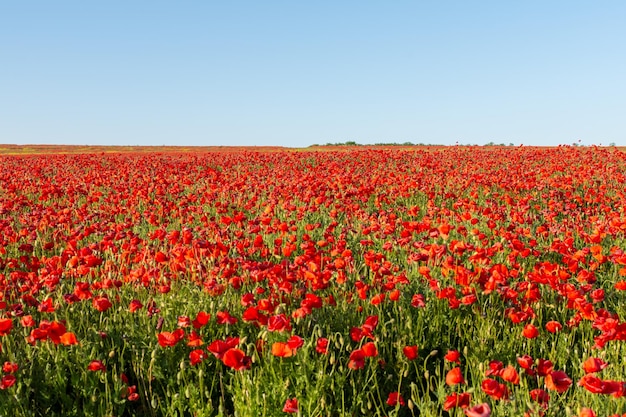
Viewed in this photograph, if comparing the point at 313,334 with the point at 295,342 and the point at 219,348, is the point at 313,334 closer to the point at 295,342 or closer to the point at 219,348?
the point at 295,342

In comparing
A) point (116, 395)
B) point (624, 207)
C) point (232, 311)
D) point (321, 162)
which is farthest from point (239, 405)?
point (321, 162)

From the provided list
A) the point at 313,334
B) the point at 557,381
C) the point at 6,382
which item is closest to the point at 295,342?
the point at 313,334

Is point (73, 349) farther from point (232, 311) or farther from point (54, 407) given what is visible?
point (232, 311)

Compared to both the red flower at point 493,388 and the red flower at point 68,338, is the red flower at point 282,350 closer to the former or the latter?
the red flower at point 493,388

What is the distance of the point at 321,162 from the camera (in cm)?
1727

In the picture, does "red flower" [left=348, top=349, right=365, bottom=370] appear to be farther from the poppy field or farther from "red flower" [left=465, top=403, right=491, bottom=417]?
"red flower" [left=465, top=403, right=491, bottom=417]

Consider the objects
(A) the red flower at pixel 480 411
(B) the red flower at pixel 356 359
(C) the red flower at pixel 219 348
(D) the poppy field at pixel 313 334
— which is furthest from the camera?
(D) the poppy field at pixel 313 334

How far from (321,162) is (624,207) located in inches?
395

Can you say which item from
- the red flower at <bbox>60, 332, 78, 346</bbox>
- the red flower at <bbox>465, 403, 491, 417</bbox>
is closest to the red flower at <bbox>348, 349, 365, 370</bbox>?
the red flower at <bbox>465, 403, 491, 417</bbox>

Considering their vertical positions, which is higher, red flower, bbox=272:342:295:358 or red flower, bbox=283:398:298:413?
red flower, bbox=272:342:295:358

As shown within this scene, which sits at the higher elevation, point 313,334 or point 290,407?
point 313,334

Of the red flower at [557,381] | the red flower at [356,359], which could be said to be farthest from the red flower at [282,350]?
the red flower at [557,381]

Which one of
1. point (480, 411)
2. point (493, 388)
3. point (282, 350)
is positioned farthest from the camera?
point (282, 350)

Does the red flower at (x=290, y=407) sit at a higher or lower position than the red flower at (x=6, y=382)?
lower
